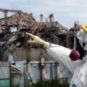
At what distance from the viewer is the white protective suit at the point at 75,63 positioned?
2.49 m

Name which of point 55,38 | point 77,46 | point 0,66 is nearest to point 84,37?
point 77,46

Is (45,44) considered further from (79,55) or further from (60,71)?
(60,71)

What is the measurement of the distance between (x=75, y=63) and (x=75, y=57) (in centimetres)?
6

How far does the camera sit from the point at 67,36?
81.8 ft

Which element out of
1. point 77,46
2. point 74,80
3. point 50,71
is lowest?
point 50,71

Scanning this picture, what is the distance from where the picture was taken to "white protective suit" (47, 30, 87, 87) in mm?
2488

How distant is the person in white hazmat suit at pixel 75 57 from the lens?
2.49 metres

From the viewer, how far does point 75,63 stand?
2.61 metres

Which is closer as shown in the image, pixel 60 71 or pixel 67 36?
pixel 60 71

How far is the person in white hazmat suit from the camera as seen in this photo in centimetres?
249

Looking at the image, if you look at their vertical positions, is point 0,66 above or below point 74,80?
below

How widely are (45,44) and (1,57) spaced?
20.5 meters

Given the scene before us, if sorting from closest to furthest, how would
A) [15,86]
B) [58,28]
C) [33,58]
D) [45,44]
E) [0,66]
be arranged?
[45,44], [15,86], [0,66], [33,58], [58,28]

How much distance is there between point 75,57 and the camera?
101 inches
